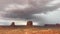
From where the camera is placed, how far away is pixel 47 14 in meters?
2.73

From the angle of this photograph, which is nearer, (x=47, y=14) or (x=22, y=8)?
(x=22, y=8)

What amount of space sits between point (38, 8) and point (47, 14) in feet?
0.95

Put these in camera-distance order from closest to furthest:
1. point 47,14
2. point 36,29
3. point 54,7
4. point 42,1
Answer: point 36,29, point 42,1, point 54,7, point 47,14

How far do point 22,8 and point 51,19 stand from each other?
1.92 feet

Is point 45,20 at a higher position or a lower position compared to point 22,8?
lower

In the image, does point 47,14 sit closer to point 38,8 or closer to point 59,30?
point 38,8

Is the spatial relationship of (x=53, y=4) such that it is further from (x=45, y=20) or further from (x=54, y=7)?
(x=45, y=20)

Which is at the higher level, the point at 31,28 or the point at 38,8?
the point at 38,8

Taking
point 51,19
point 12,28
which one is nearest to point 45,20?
point 51,19

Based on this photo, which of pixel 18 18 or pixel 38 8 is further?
pixel 18 18

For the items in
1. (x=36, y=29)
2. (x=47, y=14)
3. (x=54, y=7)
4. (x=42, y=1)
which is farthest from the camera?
(x=47, y=14)

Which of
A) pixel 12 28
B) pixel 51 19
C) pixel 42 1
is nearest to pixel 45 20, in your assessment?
pixel 51 19

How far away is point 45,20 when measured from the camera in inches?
110

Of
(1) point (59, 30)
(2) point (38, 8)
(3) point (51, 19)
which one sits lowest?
(1) point (59, 30)
